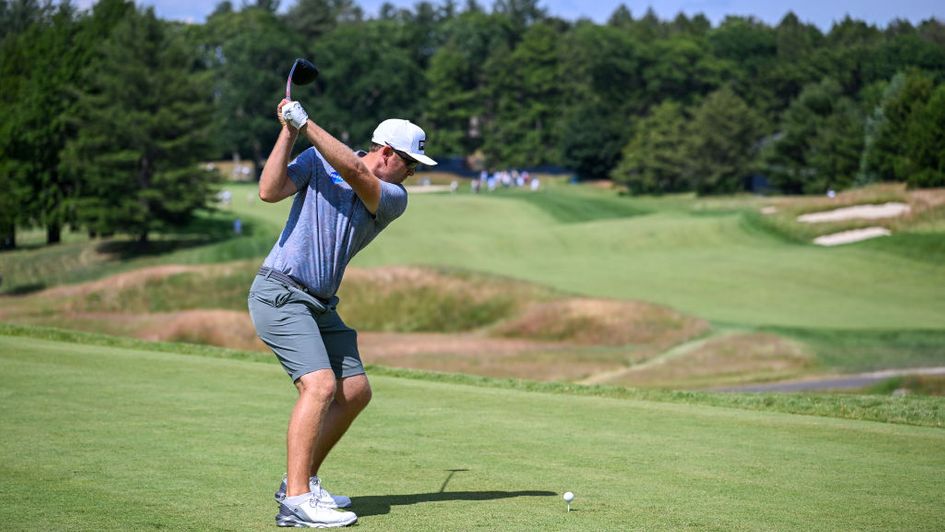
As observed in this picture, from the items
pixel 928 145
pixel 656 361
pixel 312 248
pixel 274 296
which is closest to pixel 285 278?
pixel 274 296

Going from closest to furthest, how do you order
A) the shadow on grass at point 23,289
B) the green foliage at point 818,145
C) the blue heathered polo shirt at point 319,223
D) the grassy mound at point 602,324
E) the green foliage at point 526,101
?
the blue heathered polo shirt at point 319,223
the grassy mound at point 602,324
the shadow on grass at point 23,289
the green foliage at point 818,145
the green foliage at point 526,101

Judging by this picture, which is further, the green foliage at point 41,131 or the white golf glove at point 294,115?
the green foliage at point 41,131

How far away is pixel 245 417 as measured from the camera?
10977mm

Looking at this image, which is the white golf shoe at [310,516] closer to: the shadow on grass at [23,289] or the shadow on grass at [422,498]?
the shadow on grass at [422,498]

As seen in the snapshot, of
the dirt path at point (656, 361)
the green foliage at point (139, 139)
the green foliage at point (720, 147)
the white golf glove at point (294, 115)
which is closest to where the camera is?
the white golf glove at point (294, 115)

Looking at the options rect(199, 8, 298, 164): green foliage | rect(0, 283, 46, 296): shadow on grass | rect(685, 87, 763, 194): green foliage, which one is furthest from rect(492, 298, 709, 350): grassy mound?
rect(199, 8, 298, 164): green foliage

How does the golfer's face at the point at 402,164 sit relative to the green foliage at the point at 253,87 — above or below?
below

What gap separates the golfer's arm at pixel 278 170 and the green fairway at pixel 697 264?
109ft

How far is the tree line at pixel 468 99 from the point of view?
6606 centimetres

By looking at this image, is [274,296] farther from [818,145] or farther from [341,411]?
[818,145]

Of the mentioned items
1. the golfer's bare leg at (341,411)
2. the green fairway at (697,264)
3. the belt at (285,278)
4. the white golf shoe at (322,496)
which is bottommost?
the green fairway at (697,264)

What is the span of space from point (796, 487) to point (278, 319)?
363 centimetres

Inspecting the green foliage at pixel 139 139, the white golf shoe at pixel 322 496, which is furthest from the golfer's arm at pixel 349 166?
the green foliage at pixel 139 139

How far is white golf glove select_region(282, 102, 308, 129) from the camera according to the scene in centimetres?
701
